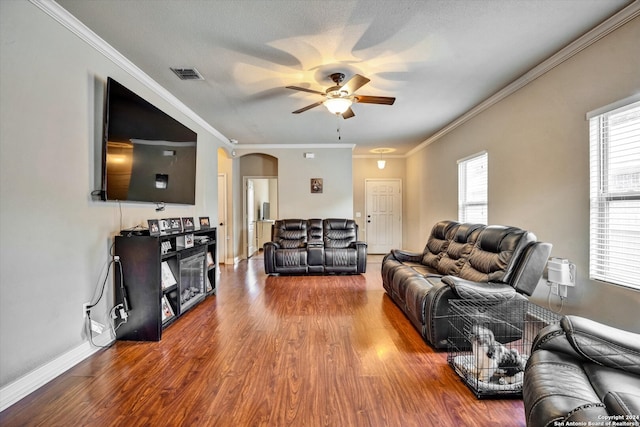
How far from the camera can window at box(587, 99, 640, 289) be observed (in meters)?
2.09

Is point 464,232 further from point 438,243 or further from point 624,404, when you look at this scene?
point 624,404

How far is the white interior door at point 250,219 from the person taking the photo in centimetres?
702

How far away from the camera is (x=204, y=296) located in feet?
12.2

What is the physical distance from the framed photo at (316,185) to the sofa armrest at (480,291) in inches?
175

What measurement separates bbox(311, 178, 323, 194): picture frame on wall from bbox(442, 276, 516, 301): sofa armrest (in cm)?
445

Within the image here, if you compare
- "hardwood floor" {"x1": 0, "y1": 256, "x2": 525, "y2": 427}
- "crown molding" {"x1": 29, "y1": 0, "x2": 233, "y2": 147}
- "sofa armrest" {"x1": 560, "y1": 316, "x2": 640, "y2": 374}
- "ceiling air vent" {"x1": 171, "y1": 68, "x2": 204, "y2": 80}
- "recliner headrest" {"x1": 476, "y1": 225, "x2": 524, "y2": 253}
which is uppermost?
"ceiling air vent" {"x1": 171, "y1": 68, "x2": 204, "y2": 80}

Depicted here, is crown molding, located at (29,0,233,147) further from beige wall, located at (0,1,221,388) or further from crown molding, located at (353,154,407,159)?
Answer: crown molding, located at (353,154,407,159)

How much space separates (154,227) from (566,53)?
406cm

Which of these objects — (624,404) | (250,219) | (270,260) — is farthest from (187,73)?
(250,219)

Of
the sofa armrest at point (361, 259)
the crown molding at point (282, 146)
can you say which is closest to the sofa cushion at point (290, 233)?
the sofa armrest at point (361, 259)

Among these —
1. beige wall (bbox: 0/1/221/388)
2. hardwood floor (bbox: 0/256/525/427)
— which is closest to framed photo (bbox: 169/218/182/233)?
beige wall (bbox: 0/1/221/388)

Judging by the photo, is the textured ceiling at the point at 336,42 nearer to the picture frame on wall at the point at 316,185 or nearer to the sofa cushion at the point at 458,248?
the sofa cushion at the point at 458,248

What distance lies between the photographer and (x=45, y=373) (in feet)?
6.35

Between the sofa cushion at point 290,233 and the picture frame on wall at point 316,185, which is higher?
the picture frame on wall at point 316,185
